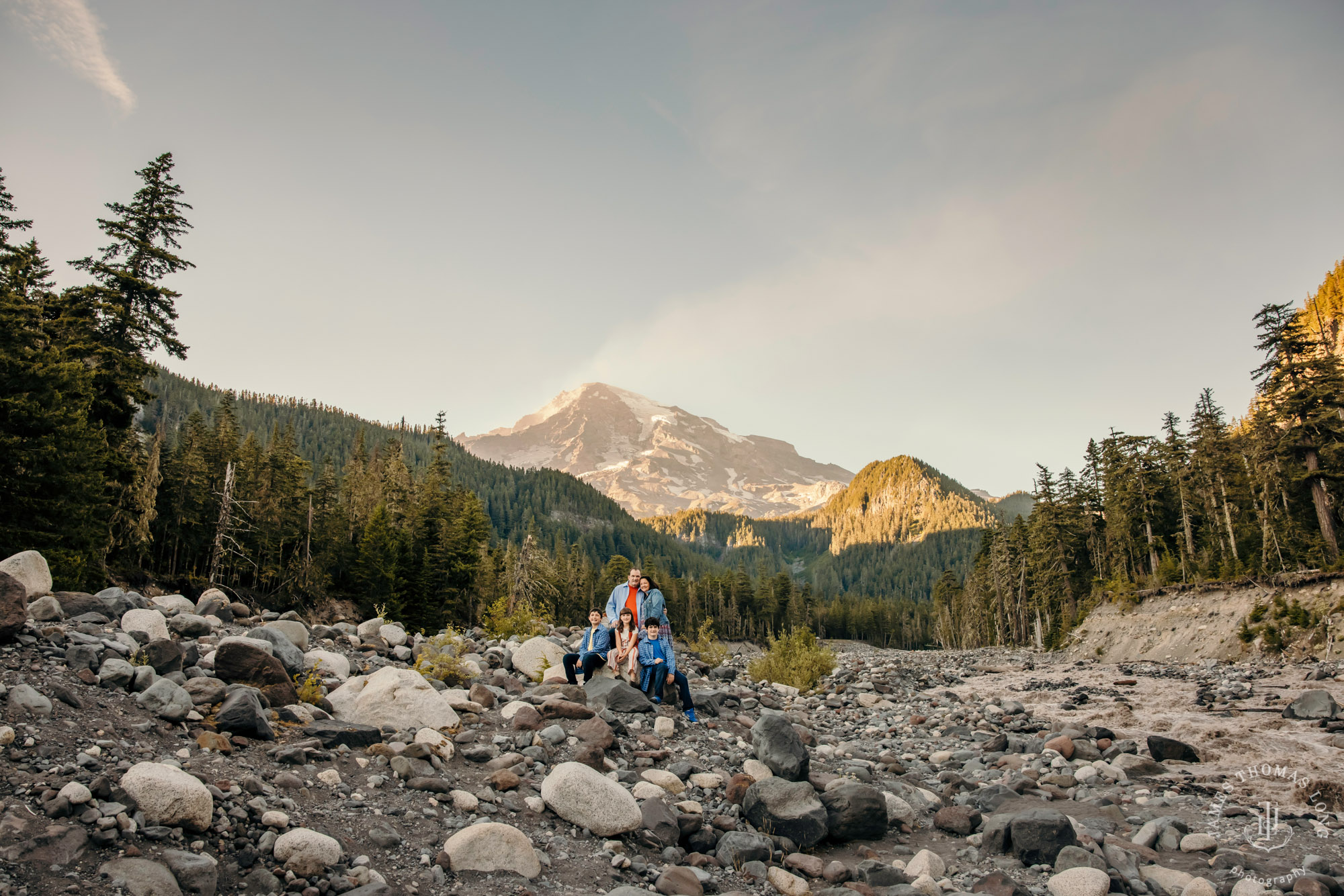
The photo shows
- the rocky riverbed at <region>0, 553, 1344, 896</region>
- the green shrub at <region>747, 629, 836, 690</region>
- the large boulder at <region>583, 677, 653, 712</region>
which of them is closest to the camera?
the rocky riverbed at <region>0, 553, 1344, 896</region>

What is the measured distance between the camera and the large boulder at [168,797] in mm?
5383

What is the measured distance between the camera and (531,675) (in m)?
14.1

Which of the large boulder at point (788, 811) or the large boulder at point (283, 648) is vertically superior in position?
the large boulder at point (283, 648)

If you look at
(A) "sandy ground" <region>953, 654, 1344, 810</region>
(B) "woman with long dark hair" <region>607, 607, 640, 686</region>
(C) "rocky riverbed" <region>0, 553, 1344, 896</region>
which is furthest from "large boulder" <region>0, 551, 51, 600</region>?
(A) "sandy ground" <region>953, 654, 1344, 810</region>

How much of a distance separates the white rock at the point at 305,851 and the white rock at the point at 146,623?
5.45 meters

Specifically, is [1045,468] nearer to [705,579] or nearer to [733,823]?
[733,823]

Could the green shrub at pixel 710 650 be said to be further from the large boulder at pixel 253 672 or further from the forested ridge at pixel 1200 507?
the forested ridge at pixel 1200 507

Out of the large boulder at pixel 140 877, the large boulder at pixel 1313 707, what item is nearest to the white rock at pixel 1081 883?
the large boulder at pixel 140 877

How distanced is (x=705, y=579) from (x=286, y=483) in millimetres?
82699

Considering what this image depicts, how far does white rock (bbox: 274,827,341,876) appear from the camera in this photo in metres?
5.54

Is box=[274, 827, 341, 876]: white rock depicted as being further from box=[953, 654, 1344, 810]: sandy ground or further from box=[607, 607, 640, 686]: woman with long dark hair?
box=[953, 654, 1344, 810]: sandy ground

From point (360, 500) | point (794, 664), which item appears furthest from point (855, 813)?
point (360, 500)

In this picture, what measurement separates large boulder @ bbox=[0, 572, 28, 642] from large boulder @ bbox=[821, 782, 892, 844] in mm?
10399

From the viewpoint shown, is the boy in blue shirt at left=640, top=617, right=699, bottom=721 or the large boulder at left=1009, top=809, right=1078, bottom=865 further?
the boy in blue shirt at left=640, top=617, right=699, bottom=721
